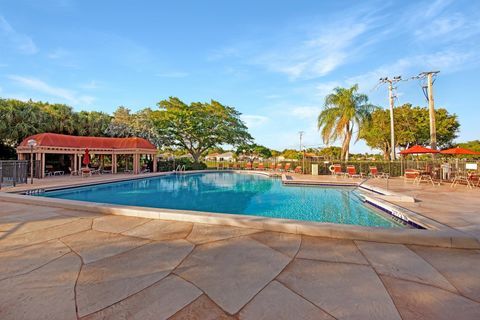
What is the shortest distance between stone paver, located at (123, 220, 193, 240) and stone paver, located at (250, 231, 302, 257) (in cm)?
122

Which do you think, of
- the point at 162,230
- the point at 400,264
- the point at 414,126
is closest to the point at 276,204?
the point at 162,230

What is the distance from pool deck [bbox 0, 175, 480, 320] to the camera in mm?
1828

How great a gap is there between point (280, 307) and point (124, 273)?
5.53 ft

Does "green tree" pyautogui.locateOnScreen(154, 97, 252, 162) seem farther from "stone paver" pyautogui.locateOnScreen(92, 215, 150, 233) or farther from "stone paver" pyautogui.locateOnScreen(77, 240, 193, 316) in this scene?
"stone paver" pyautogui.locateOnScreen(77, 240, 193, 316)

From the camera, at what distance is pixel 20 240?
3.45m

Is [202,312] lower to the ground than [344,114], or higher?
lower

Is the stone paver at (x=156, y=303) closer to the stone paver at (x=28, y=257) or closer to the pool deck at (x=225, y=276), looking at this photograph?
the pool deck at (x=225, y=276)

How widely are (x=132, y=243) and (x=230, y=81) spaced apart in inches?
690

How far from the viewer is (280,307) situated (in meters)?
1.85

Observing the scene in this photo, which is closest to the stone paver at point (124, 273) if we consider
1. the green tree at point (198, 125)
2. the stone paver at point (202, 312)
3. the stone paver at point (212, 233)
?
the stone paver at point (212, 233)

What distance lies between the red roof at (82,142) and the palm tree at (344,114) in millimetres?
15888

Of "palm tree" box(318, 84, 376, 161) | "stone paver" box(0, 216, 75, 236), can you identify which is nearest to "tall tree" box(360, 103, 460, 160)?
"palm tree" box(318, 84, 376, 161)

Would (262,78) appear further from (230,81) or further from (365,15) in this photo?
(365,15)

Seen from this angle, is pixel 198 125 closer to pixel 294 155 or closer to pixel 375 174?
pixel 375 174
